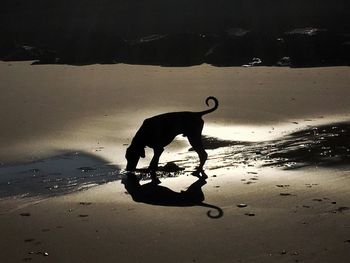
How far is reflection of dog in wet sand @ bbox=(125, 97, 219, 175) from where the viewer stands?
28.5ft

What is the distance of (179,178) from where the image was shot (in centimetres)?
812

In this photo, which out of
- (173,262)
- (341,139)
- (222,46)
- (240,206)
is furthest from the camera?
(222,46)

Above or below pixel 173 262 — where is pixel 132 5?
above

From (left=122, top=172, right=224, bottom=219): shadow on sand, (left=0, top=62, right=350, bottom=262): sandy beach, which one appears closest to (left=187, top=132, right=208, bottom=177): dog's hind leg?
(left=0, top=62, right=350, bottom=262): sandy beach

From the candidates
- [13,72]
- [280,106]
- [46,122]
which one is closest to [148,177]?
[46,122]

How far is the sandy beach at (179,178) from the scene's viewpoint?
17.7ft

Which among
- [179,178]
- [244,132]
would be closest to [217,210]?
[179,178]

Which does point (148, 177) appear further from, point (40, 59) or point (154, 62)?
point (40, 59)

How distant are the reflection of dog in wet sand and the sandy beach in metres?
0.29

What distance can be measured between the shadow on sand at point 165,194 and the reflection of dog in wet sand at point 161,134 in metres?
0.65

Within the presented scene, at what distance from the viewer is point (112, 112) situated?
43.0 feet

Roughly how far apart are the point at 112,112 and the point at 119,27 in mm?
19978

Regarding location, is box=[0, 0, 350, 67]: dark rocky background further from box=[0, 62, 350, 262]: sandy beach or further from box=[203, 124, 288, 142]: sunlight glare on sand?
box=[203, 124, 288, 142]: sunlight glare on sand

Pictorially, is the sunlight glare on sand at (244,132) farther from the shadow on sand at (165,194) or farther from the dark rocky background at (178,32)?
the dark rocky background at (178,32)
